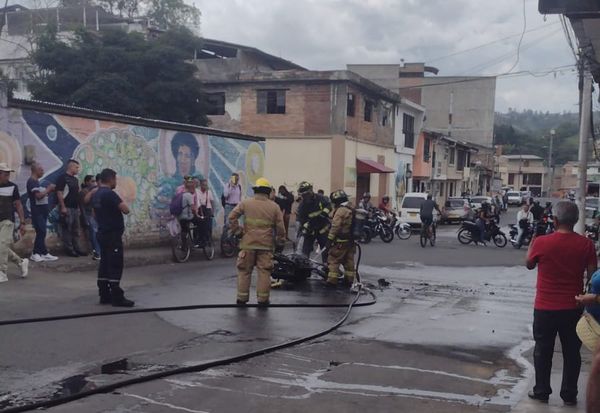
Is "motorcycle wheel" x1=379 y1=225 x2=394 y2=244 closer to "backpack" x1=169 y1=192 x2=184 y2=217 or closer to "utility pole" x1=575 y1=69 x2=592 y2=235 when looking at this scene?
"utility pole" x1=575 y1=69 x2=592 y2=235

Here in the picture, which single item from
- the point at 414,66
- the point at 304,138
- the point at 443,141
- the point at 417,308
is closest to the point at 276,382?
the point at 417,308

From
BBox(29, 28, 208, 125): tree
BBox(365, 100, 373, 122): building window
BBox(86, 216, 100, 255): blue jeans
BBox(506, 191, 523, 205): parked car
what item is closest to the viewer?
BBox(86, 216, 100, 255): blue jeans

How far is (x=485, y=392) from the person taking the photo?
587cm

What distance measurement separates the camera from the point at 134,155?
1465 centimetres

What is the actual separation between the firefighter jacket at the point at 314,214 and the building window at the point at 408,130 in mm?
29676

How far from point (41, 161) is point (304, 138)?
19520mm

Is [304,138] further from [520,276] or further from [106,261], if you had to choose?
[106,261]

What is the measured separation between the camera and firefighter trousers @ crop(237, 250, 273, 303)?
9062 mm

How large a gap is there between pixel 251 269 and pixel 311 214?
401 centimetres

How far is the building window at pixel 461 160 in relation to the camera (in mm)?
57803

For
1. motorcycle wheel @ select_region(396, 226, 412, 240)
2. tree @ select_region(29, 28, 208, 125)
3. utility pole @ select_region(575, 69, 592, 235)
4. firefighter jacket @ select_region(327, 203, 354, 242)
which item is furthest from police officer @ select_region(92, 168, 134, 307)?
tree @ select_region(29, 28, 208, 125)

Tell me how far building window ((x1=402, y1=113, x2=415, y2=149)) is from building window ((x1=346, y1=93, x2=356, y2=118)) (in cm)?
1049

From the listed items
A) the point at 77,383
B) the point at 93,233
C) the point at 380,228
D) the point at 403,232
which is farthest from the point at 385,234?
the point at 77,383

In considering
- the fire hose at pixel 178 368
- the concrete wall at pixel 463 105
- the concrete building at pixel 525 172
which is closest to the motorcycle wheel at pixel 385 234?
the fire hose at pixel 178 368
